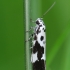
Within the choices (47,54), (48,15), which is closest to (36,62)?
(47,54)

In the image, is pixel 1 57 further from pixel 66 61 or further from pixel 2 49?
pixel 66 61

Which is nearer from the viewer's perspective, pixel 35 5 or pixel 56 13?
pixel 35 5

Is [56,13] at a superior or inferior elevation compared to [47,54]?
superior

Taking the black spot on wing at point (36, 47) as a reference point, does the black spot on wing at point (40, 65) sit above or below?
below

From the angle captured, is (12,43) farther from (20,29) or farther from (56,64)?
(56,64)

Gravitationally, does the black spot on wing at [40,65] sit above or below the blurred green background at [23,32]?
below

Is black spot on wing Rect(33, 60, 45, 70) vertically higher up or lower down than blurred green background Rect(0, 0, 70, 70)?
lower down

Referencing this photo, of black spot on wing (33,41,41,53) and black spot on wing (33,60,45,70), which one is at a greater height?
black spot on wing (33,41,41,53)

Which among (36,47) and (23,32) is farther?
(36,47)
